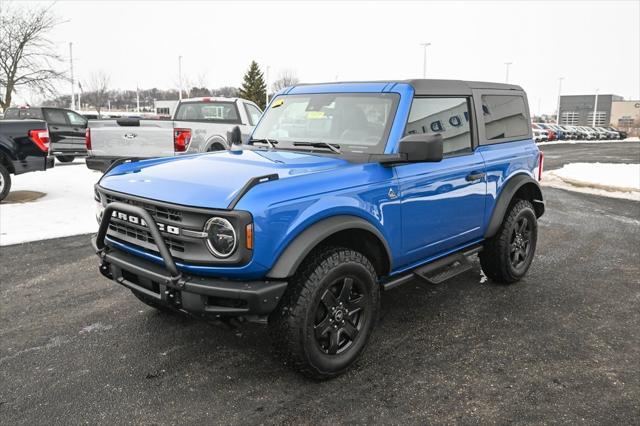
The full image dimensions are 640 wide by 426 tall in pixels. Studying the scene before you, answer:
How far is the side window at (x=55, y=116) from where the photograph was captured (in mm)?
15898

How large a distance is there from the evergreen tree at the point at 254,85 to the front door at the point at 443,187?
140ft

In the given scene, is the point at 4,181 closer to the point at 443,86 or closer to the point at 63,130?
the point at 63,130

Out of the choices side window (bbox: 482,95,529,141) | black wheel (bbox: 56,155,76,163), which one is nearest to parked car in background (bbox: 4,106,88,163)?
black wheel (bbox: 56,155,76,163)

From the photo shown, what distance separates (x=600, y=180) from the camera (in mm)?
13906

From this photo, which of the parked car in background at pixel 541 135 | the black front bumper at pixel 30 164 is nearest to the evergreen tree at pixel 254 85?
the parked car in background at pixel 541 135

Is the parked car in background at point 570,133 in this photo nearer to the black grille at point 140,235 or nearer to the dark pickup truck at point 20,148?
the dark pickup truck at point 20,148

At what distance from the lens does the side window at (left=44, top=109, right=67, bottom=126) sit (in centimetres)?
1590

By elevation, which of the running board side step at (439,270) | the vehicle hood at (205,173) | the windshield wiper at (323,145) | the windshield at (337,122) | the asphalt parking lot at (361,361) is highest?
the windshield at (337,122)

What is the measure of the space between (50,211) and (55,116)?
344 inches

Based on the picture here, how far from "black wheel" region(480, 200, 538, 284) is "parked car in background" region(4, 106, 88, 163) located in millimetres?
13813

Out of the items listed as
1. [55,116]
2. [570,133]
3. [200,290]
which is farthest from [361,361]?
[570,133]

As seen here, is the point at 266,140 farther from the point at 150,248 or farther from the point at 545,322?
the point at 545,322

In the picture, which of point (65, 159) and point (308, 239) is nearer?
point (308, 239)

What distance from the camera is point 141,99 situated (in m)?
91.4
